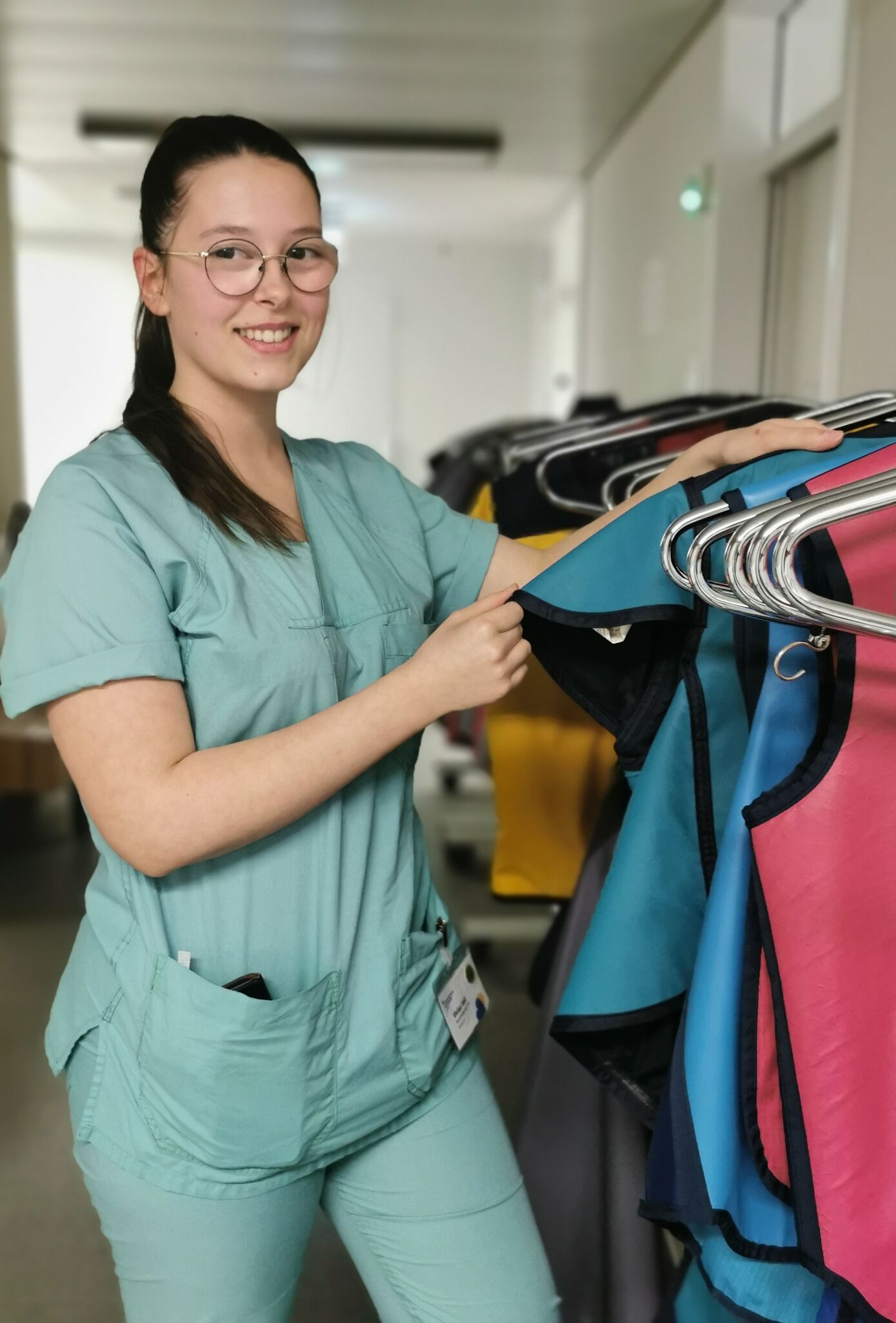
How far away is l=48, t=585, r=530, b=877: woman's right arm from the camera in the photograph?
3.28ft

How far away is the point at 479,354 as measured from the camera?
30.8 ft

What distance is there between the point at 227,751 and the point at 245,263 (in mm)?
480

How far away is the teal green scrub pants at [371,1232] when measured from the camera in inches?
41.4

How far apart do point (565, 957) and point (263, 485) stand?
2.42 ft

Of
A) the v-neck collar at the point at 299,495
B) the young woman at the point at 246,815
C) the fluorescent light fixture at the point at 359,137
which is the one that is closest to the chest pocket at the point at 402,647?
the young woman at the point at 246,815

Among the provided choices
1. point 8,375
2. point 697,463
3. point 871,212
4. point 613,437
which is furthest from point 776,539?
point 8,375

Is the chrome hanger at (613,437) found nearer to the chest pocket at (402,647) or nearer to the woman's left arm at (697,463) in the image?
the woman's left arm at (697,463)

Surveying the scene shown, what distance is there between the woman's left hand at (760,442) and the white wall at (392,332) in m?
8.17

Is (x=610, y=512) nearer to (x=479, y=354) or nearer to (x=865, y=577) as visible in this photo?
(x=865, y=577)

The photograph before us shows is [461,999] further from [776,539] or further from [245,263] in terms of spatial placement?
[245,263]

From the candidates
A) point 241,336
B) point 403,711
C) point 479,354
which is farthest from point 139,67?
point 479,354

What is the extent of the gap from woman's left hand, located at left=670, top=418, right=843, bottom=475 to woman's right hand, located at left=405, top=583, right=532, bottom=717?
29 centimetres

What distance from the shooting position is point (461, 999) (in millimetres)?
1244

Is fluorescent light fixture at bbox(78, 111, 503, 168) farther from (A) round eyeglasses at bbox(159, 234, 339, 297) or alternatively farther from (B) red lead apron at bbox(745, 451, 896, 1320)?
(B) red lead apron at bbox(745, 451, 896, 1320)
